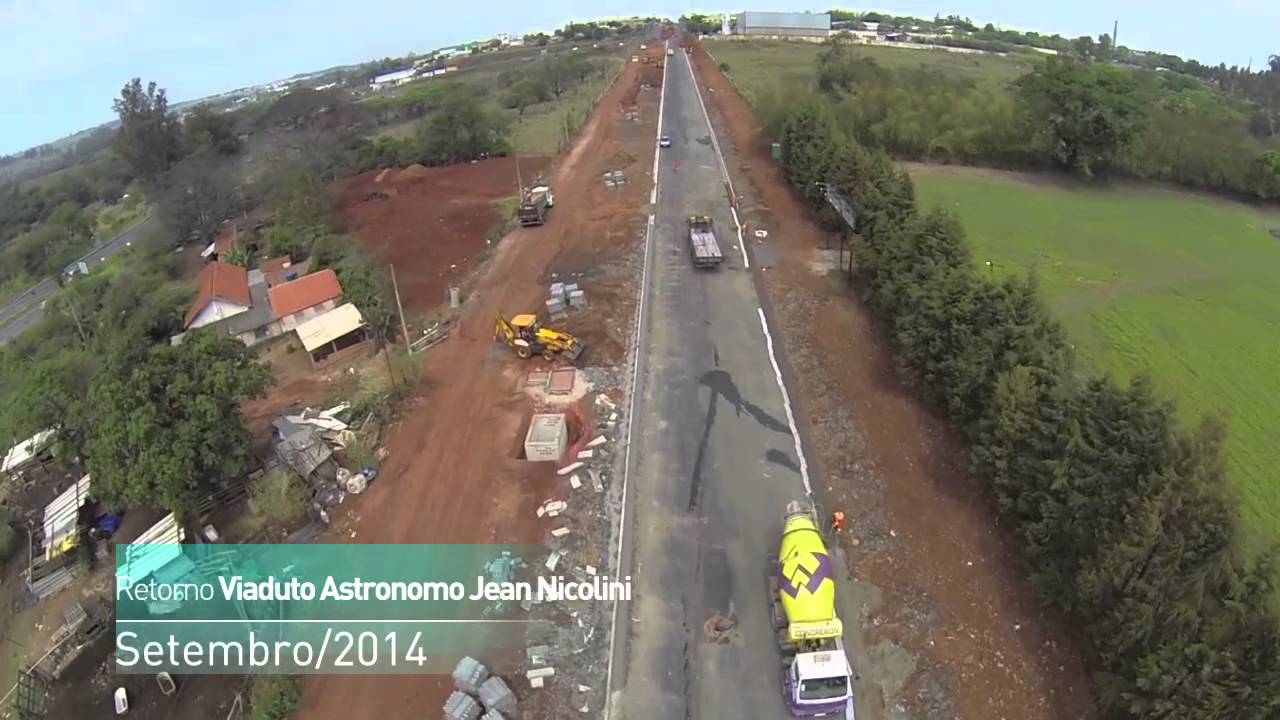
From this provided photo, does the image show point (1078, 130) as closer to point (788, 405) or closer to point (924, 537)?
point (788, 405)

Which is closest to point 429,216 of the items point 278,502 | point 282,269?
point 282,269

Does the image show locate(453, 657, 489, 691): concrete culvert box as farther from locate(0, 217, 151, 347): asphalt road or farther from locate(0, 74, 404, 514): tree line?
locate(0, 217, 151, 347): asphalt road

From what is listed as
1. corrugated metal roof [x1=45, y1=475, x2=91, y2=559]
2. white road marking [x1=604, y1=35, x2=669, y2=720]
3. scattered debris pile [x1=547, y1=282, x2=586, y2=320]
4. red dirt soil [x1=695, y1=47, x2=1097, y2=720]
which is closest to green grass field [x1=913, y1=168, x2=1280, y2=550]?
red dirt soil [x1=695, y1=47, x2=1097, y2=720]

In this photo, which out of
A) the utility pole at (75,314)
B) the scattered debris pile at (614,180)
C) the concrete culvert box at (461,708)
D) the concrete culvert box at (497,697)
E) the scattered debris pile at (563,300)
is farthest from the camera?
the scattered debris pile at (614,180)

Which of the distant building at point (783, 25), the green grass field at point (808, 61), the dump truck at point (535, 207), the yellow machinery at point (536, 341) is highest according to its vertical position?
the distant building at point (783, 25)

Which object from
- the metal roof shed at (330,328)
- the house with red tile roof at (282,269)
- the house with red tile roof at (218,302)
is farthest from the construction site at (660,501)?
the house with red tile roof at (282,269)

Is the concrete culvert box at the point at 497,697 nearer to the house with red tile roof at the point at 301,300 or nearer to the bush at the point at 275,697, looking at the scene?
the bush at the point at 275,697
